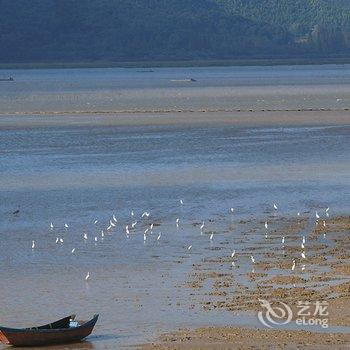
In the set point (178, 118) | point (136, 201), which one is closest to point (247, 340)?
point (136, 201)

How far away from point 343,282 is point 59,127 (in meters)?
36.1

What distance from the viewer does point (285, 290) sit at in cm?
1714

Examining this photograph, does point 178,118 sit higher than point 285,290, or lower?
lower

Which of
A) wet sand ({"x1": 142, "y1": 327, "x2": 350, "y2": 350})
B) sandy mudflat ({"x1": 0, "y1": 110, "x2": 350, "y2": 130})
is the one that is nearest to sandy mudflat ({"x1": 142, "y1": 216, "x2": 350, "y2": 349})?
wet sand ({"x1": 142, "y1": 327, "x2": 350, "y2": 350})

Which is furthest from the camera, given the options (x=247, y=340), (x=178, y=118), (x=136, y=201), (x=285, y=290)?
(x=178, y=118)

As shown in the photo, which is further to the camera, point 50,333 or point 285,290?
point 285,290

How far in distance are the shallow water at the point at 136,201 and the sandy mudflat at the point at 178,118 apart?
2987 millimetres

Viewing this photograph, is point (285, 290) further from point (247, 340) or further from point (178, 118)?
point (178, 118)

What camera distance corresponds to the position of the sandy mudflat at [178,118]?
54.4 m

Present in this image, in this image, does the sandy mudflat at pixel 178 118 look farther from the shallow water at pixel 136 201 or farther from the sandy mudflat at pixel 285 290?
the sandy mudflat at pixel 285 290

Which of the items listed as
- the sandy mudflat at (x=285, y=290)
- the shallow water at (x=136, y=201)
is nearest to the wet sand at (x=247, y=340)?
the sandy mudflat at (x=285, y=290)

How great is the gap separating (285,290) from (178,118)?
135 feet

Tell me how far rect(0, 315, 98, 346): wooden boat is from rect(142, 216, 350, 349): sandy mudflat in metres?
0.78

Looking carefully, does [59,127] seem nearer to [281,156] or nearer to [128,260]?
[281,156]
